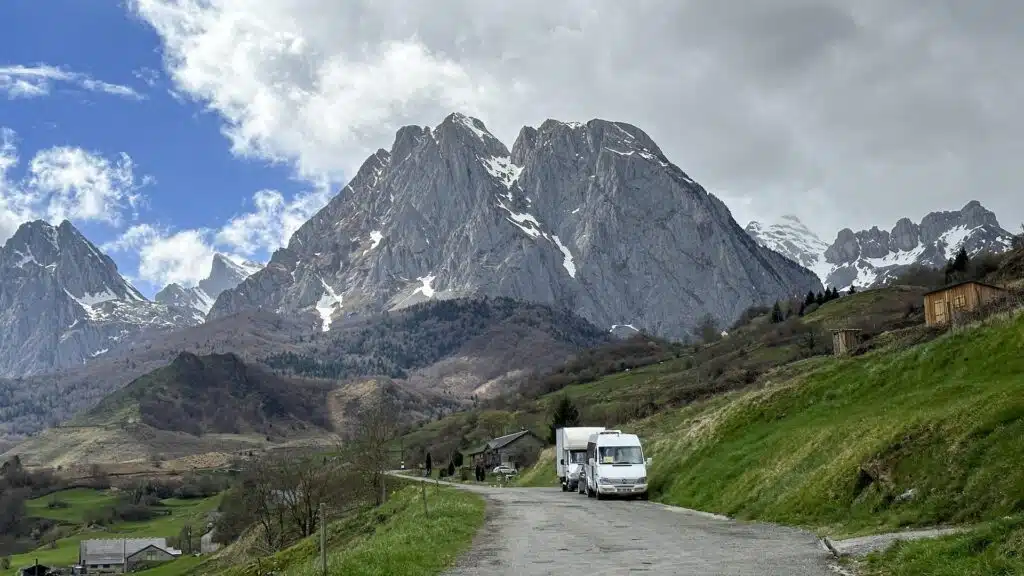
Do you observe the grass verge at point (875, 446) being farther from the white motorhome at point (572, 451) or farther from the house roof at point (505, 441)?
the house roof at point (505, 441)

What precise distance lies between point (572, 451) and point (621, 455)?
16.2 meters

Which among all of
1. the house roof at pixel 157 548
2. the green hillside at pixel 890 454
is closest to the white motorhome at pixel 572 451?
the green hillside at pixel 890 454

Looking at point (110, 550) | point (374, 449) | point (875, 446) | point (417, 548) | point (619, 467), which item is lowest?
point (110, 550)

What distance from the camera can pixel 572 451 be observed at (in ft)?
197

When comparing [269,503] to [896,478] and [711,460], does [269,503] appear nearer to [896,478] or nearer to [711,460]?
[711,460]

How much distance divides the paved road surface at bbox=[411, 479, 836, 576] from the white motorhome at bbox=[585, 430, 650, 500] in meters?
8.85

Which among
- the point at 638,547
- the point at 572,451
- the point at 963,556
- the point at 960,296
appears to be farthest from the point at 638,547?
the point at 960,296

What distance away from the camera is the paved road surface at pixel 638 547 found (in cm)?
1808

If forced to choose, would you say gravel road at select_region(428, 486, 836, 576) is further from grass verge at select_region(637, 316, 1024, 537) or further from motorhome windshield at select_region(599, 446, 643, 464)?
motorhome windshield at select_region(599, 446, 643, 464)

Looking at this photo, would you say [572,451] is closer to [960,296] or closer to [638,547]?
[960,296]

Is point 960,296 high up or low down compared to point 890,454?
up

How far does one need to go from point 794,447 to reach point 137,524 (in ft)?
574

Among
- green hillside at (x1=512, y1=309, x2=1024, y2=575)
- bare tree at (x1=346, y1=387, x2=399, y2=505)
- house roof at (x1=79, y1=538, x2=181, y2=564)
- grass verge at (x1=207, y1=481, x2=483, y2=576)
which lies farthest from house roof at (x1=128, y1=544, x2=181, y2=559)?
grass verge at (x1=207, y1=481, x2=483, y2=576)

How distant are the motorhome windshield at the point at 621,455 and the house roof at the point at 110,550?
11830 cm
